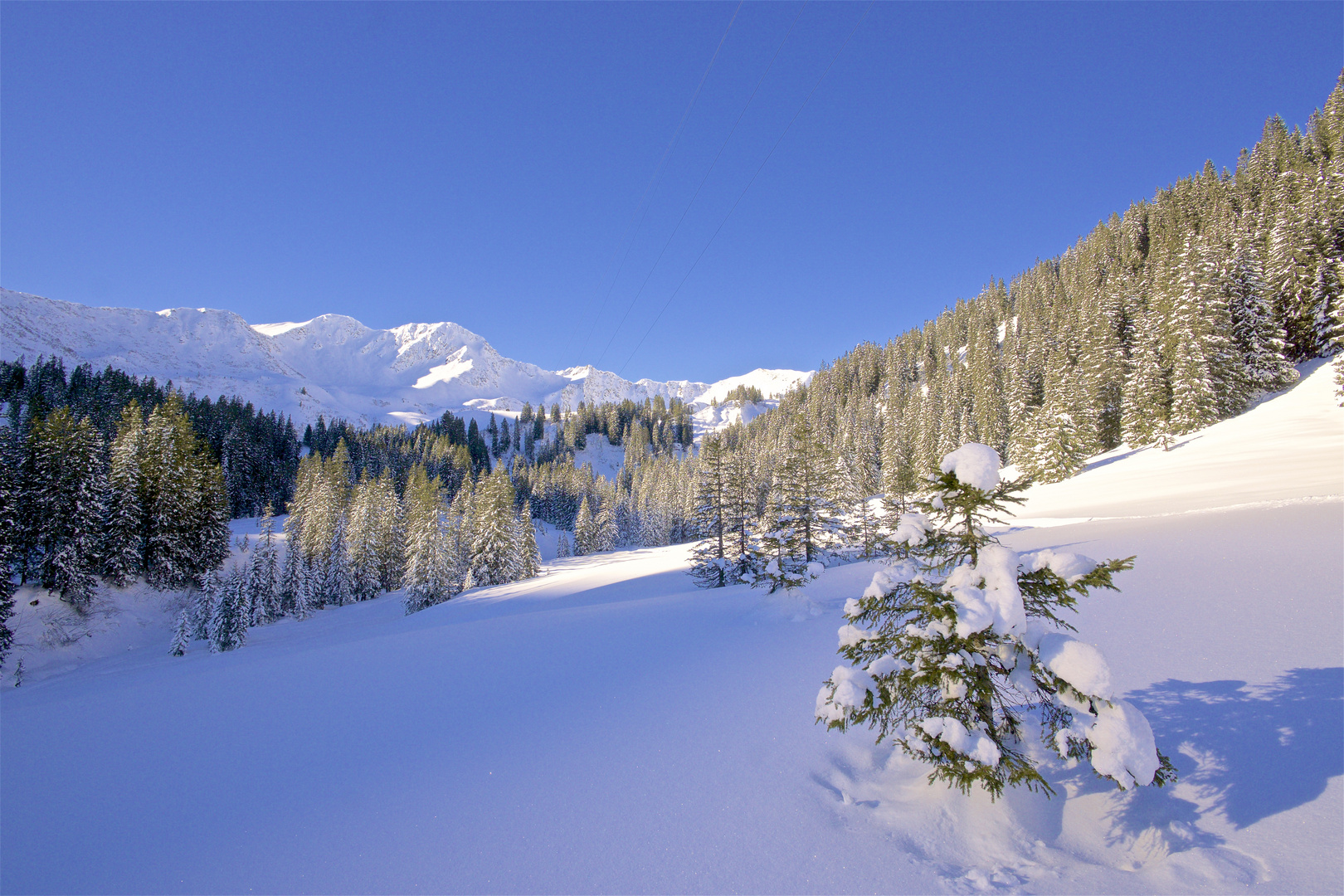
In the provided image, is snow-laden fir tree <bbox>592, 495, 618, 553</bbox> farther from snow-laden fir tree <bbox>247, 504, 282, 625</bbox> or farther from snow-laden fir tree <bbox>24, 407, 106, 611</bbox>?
snow-laden fir tree <bbox>24, 407, 106, 611</bbox>

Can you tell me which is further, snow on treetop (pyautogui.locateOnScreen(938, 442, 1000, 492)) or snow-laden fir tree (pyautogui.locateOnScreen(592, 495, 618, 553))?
snow-laden fir tree (pyautogui.locateOnScreen(592, 495, 618, 553))

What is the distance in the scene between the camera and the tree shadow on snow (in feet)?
13.6

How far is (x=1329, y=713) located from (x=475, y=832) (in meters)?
8.91

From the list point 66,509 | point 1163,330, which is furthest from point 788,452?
point 66,509

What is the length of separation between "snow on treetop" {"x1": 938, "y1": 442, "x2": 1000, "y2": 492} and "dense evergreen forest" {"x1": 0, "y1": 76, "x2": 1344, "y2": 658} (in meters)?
0.23

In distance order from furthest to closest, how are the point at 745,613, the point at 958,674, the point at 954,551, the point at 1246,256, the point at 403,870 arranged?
the point at 1246,256, the point at 745,613, the point at 954,551, the point at 403,870, the point at 958,674

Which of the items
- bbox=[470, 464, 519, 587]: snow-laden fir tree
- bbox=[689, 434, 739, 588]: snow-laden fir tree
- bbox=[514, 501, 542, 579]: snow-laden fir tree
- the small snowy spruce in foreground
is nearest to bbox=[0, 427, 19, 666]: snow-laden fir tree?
bbox=[470, 464, 519, 587]: snow-laden fir tree

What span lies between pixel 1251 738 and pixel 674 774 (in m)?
5.88

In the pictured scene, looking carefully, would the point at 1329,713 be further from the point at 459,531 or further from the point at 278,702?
the point at 459,531

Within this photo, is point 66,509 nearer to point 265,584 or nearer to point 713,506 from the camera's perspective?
point 265,584

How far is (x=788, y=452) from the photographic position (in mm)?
20328

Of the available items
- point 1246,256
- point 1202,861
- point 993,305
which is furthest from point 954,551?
point 993,305

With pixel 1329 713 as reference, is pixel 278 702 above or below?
below

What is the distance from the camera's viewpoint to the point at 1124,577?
418 inches
